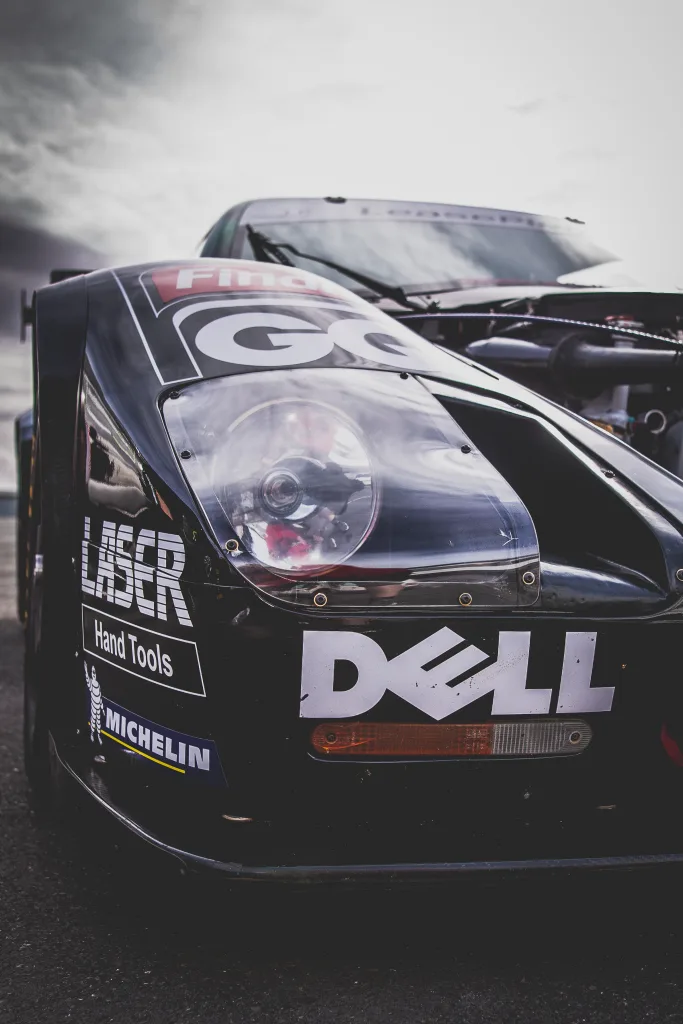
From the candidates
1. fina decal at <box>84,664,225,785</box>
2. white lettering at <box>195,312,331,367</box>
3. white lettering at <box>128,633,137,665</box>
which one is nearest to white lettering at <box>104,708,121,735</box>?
fina decal at <box>84,664,225,785</box>

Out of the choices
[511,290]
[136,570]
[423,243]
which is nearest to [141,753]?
[136,570]

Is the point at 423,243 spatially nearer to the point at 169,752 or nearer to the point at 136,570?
the point at 136,570

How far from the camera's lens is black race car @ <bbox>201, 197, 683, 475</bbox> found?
2227mm

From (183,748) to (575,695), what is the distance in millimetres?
579

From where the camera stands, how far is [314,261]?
2977 millimetres

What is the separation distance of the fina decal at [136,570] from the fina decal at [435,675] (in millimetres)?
211

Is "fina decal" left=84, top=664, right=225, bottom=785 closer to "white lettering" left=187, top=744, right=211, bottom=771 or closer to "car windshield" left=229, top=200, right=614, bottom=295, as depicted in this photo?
"white lettering" left=187, top=744, right=211, bottom=771

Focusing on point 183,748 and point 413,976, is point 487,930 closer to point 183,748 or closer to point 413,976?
point 413,976

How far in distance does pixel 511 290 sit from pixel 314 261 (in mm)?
621

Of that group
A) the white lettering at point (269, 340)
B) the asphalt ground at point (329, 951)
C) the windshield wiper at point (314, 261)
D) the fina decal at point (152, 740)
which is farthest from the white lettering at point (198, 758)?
the windshield wiper at point (314, 261)

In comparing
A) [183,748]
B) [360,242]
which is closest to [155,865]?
[183,748]

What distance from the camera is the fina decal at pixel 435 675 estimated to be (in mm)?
1321

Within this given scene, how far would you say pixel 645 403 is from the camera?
8.16 feet

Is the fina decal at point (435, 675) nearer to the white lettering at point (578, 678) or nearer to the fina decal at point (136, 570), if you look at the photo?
the white lettering at point (578, 678)
